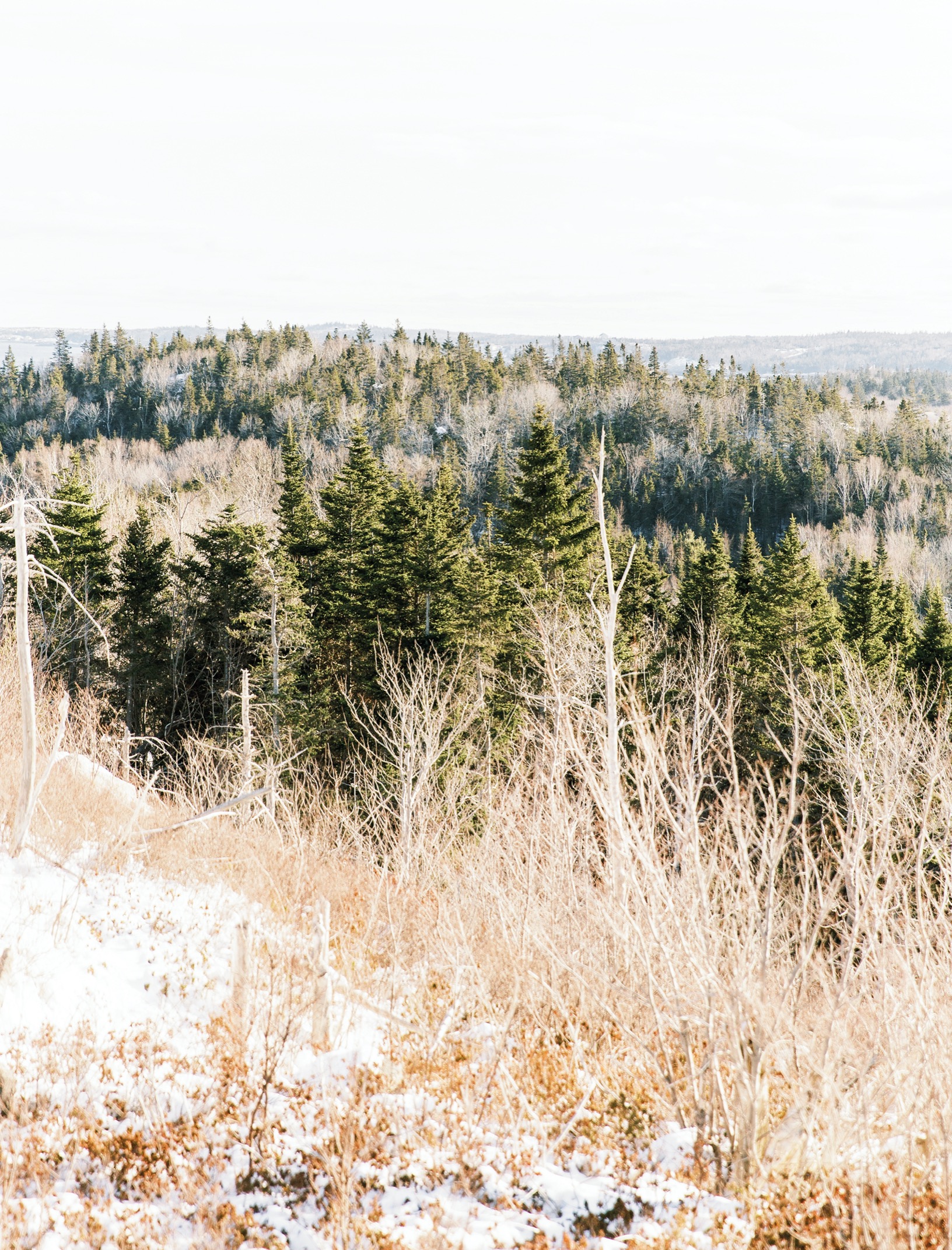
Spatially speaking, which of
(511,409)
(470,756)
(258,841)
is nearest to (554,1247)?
(258,841)

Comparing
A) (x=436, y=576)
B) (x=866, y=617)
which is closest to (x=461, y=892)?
(x=436, y=576)

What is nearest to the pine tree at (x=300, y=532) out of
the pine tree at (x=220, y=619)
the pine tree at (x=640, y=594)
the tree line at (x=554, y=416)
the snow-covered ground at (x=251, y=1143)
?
the pine tree at (x=220, y=619)

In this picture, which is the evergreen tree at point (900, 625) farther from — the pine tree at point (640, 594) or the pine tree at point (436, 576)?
the pine tree at point (436, 576)

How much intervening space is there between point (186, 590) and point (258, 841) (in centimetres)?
1894

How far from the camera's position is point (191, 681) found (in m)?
31.9

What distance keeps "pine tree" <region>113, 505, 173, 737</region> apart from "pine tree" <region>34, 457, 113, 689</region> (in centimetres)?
100

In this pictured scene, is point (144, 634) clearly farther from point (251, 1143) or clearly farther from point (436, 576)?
point (251, 1143)

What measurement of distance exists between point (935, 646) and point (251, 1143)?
1183 inches

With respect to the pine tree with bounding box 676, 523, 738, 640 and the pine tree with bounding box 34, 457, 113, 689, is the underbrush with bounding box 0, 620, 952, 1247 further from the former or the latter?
the pine tree with bounding box 676, 523, 738, 640

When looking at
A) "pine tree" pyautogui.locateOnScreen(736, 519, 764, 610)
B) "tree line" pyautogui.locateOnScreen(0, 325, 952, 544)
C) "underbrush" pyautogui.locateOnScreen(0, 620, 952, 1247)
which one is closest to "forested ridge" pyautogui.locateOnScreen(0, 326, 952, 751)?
"pine tree" pyautogui.locateOnScreen(736, 519, 764, 610)

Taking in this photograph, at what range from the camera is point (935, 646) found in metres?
29.6

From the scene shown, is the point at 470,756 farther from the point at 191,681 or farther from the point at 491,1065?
the point at 191,681

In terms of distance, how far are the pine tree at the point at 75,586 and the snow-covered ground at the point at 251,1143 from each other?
23734 mm

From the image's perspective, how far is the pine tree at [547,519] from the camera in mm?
23281
